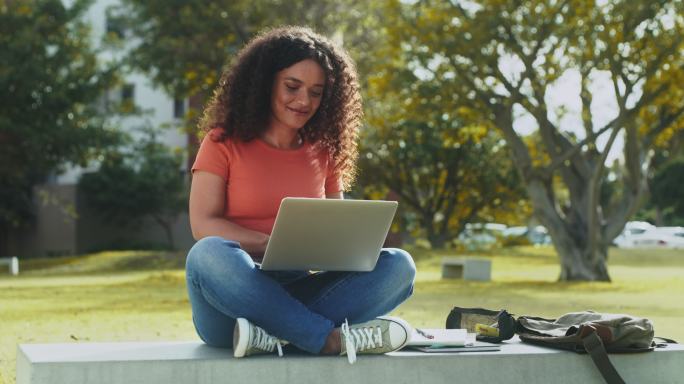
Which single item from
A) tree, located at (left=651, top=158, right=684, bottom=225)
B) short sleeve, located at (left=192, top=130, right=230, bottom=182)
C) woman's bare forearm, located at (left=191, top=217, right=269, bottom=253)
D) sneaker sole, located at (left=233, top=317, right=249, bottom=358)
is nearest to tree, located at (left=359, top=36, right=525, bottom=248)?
tree, located at (left=651, top=158, right=684, bottom=225)

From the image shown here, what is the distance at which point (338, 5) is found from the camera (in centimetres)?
2275

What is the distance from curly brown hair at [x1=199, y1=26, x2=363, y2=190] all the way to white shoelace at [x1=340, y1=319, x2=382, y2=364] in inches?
35.0

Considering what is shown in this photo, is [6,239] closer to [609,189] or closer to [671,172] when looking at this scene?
[609,189]

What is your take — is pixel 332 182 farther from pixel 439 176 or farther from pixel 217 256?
pixel 439 176

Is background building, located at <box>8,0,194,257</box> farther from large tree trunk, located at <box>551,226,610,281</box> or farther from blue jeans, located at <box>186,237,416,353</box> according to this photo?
blue jeans, located at <box>186,237,416,353</box>

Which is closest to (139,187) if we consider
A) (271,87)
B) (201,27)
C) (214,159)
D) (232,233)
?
(201,27)

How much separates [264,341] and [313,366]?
20cm

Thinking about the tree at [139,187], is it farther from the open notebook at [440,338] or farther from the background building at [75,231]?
the open notebook at [440,338]

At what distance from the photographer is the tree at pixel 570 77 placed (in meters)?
16.0

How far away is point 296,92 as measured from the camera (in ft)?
14.7

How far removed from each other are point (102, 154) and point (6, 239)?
401 inches

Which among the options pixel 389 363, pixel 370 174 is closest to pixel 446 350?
pixel 389 363

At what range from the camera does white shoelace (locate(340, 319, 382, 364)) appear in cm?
401

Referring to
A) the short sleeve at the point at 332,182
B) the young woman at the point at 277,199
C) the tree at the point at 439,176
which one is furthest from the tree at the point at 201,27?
the young woman at the point at 277,199
